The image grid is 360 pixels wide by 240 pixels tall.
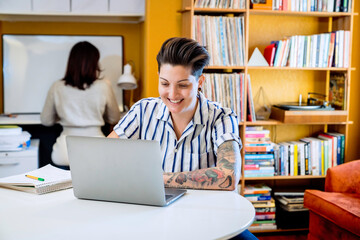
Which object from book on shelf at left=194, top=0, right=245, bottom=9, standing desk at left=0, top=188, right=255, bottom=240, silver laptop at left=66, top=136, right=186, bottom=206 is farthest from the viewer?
book on shelf at left=194, top=0, right=245, bottom=9

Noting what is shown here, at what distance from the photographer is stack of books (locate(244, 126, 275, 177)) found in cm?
340

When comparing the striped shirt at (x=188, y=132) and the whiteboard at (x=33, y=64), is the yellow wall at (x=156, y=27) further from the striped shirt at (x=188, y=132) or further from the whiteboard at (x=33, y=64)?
the striped shirt at (x=188, y=132)

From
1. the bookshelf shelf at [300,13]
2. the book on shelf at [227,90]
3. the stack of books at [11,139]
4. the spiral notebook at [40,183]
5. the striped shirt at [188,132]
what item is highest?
the bookshelf shelf at [300,13]

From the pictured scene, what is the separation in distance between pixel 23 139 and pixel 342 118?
2.31 metres

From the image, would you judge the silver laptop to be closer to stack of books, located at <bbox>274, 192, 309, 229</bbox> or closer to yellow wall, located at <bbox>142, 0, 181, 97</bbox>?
yellow wall, located at <bbox>142, 0, 181, 97</bbox>

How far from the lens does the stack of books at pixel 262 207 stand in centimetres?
346

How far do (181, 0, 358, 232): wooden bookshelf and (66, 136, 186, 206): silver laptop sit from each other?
5.99 feet

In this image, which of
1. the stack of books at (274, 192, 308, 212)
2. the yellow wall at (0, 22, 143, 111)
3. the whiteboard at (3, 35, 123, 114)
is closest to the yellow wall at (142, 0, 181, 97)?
the yellow wall at (0, 22, 143, 111)

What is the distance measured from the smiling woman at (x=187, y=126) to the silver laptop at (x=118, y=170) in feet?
0.80

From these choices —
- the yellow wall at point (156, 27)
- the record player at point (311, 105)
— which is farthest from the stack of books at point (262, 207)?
the yellow wall at point (156, 27)

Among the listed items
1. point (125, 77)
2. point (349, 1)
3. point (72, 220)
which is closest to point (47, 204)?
point (72, 220)

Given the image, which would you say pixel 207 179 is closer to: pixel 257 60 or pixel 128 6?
pixel 257 60

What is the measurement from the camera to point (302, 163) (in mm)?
3508

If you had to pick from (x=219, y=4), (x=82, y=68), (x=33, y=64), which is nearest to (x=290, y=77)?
(x=219, y=4)
